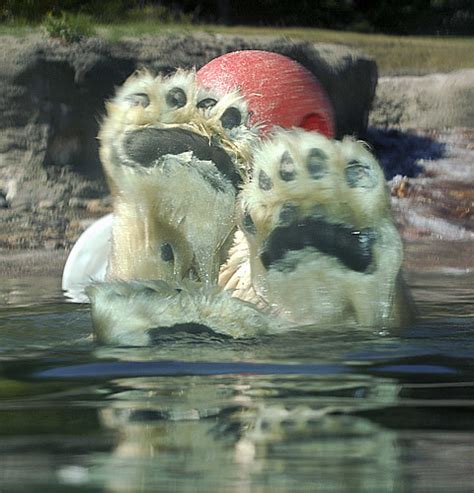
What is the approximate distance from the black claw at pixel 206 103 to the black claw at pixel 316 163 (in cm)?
52

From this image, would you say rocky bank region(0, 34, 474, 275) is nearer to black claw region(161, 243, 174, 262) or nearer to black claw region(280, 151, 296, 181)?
black claw region(161, 243, 174, 262)

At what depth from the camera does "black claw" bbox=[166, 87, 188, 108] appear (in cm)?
391

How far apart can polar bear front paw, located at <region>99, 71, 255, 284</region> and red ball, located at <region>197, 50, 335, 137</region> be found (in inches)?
41.5

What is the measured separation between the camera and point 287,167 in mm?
3523

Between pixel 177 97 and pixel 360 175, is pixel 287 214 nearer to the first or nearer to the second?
pixel 360 175

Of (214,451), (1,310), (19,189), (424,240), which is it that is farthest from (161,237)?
(19,189)

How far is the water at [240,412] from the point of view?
2.16 meters

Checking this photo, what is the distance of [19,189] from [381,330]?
5.77 m

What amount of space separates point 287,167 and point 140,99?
0.56m

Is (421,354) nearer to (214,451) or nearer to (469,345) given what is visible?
(469,345)

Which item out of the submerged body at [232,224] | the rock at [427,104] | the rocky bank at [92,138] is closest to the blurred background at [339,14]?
the rock at [427,104]

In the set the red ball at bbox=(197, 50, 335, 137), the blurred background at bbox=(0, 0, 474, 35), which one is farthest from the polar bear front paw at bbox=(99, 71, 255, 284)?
the blurred background at bbox=(0, 0, 474, 35)

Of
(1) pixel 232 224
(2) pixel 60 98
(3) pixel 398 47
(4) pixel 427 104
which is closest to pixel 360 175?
(1) pixel 232 224

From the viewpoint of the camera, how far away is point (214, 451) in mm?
2354
